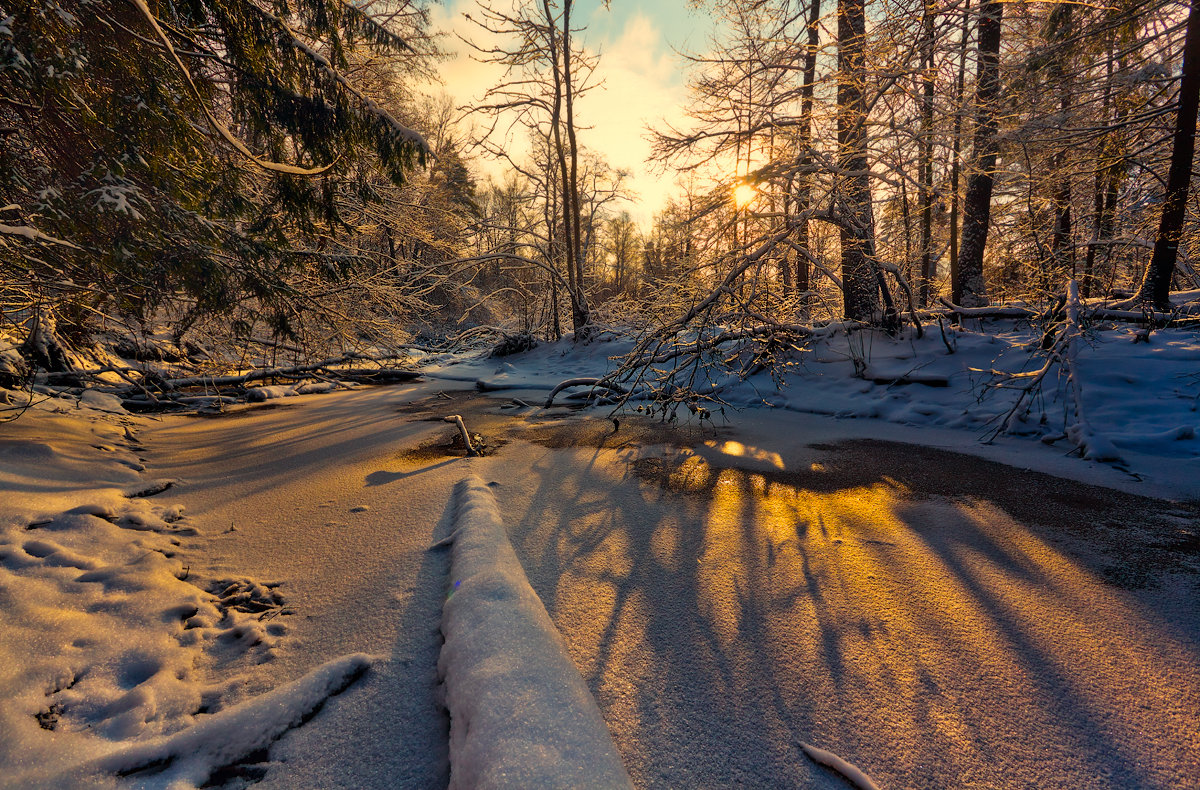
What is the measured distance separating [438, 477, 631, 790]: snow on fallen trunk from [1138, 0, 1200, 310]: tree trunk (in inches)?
304

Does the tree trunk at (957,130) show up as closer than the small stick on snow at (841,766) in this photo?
No

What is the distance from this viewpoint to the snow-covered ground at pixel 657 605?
1.26 meters

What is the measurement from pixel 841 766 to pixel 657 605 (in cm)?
85

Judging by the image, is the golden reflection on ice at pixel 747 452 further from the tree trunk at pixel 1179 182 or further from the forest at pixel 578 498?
the tree trunk at pixel 1179 182

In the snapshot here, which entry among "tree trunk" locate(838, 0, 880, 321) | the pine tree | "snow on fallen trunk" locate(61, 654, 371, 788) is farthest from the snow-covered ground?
"tree trunk" locate(838, 0, 880, 321)

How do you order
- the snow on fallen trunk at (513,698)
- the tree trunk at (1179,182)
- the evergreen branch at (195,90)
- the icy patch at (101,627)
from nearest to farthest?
A: the snow on fallen trunk at (513,698)
the icy patch at (101,627)
the evergreen branch at (195,90)
the tree trunk at (1179,182)

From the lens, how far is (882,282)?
6137 mm

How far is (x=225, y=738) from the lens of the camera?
1.25 metres

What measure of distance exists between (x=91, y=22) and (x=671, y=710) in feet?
17.3

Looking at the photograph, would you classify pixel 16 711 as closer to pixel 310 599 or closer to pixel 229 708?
pixel 229 708

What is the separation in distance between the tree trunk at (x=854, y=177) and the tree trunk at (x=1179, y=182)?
284 centimetres

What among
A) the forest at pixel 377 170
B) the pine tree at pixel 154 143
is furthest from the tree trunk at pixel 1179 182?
the pine tree at pixel 154 143

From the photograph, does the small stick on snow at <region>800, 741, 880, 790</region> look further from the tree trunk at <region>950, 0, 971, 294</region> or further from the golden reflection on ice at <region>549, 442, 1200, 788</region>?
the tree trunk at <region>950, 0, 971, 294</region>

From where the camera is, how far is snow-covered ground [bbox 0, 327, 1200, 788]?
4.13ft
